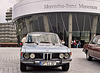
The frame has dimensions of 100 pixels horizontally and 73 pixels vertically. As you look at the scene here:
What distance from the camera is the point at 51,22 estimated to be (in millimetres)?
33125

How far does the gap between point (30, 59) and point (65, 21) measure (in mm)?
26365

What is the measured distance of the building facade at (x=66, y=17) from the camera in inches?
1220

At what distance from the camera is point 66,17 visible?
32.2m

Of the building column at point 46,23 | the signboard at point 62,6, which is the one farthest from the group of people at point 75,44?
the building column at point 46,23

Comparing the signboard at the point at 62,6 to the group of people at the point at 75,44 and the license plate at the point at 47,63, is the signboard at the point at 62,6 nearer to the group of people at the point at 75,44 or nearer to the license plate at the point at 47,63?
the group of people at the point at 75,44

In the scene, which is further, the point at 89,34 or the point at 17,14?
the point at 17,14

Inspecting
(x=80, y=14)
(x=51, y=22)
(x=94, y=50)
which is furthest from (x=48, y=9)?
(x=94, y=50)

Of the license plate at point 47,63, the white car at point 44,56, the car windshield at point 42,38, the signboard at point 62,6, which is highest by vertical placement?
the signboard at point 62,6

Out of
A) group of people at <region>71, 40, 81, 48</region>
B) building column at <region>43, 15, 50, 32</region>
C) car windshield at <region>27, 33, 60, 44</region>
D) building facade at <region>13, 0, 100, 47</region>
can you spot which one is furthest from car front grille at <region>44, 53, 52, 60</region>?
building column at <region>43, 15, 50, 32</region>

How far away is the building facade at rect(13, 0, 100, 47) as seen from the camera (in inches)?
1220

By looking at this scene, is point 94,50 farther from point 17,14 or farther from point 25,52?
point 17,14

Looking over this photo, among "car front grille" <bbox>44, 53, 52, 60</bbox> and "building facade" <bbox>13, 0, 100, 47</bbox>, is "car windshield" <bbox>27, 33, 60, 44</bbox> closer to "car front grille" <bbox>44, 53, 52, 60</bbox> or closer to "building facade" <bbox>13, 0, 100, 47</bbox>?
"car front grille" <bbox>44, 53, 52, 60</bbox>

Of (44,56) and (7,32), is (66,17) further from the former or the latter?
(7,32)

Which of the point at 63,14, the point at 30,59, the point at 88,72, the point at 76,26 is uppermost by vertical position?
the point at 63,14
